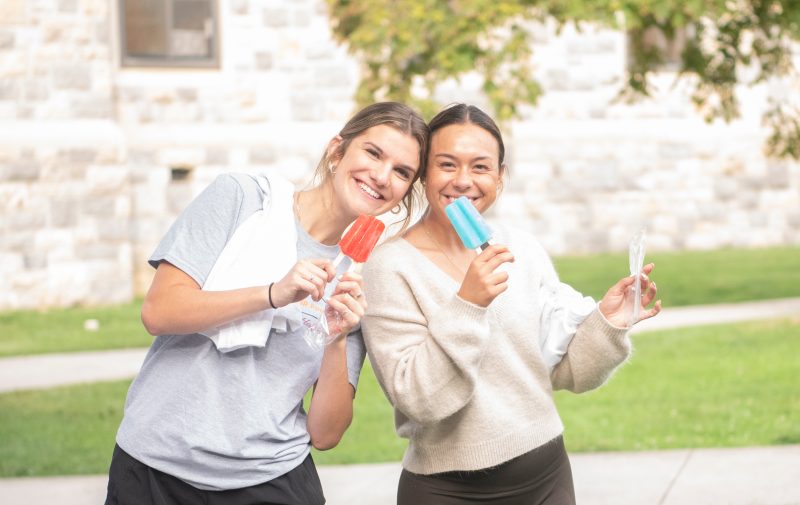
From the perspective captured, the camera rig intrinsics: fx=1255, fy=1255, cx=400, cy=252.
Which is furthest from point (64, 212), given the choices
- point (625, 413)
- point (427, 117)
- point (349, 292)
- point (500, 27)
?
point (349, 292)

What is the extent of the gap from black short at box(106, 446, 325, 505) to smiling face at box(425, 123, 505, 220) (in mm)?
818

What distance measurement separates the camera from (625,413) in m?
7.98

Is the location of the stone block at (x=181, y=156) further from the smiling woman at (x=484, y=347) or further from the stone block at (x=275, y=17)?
the smiling woman at (x=484, y=347)

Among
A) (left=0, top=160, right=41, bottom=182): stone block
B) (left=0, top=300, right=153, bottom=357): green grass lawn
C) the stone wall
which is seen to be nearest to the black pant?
(left=0, top=300, right=153, bottom=357): green grass lawn

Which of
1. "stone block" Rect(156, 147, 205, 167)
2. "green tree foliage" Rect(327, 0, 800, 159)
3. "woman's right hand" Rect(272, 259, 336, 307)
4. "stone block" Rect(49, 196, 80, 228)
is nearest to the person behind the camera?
"woman's right hand" Rect(272, 259, 336, 307)

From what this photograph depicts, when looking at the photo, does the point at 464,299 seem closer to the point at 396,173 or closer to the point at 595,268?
the point at 396,173

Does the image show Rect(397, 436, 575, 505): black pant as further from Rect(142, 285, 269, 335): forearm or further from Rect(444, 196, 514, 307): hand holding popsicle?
Rect(142, 285, 269, 335): forearm

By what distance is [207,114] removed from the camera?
1482 centimetres

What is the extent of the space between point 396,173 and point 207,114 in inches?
471

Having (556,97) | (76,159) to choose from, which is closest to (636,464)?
(76,159)

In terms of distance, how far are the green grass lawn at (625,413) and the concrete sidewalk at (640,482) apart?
0.32 m

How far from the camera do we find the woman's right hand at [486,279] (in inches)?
114

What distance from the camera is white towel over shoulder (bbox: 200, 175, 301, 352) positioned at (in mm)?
2910

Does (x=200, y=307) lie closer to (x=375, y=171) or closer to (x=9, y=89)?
(x=375, y=171)
